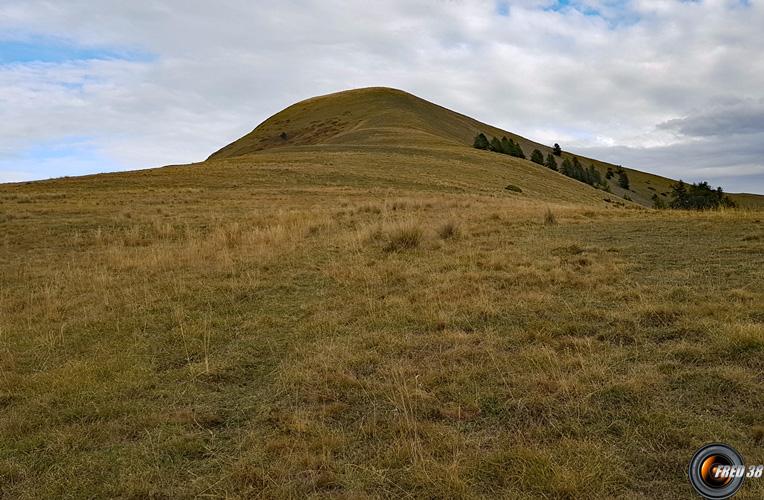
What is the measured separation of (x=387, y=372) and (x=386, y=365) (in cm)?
20

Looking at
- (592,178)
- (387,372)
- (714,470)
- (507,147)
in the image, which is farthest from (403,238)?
(592,178)

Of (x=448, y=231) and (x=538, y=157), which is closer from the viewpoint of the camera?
(x=448, y=231)

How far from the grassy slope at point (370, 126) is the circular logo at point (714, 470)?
54.2 meters

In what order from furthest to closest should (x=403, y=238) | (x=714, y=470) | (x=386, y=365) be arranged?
(x=403, y=238) → (x=386, y=365) → (x=714, y=470)

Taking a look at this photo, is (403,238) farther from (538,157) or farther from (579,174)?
(579,174)

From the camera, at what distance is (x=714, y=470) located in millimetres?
2949

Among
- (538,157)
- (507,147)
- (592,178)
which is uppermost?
(507,147)

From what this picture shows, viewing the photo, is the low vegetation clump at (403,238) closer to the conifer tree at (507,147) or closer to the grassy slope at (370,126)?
the grassy slope at (370,126)

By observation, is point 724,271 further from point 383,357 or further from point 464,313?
point 383,357

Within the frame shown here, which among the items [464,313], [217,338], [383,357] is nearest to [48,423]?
[217,338]

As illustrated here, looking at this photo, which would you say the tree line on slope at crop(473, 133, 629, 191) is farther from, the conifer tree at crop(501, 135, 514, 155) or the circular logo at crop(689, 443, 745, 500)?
the circular logo at crop(689, 443, 745, 500)

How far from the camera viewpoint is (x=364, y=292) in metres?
8.05

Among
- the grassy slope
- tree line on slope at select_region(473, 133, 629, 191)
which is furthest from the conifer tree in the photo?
the grassy slope

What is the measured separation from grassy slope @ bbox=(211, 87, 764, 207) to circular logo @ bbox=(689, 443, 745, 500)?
5423cm
